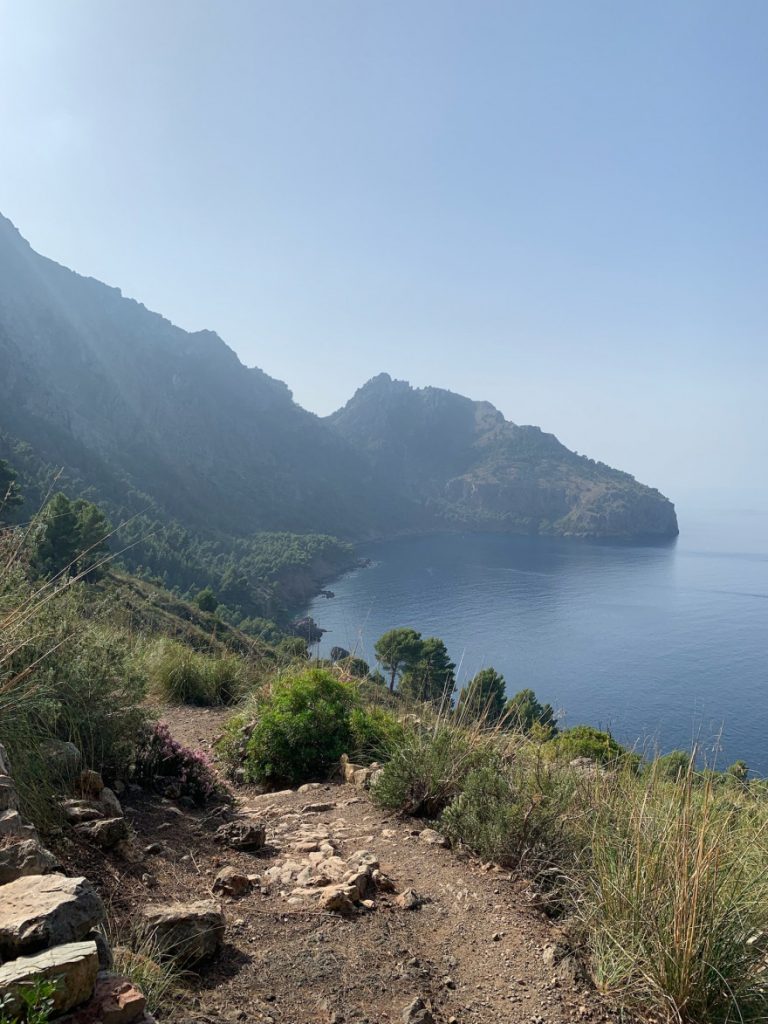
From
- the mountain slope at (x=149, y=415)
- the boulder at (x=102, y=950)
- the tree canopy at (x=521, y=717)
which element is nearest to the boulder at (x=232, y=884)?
the boulder at (x=102, y=950)

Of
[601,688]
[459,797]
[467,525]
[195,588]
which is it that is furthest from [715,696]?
[467,525]

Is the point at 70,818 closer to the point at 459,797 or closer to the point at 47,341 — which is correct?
the point at 459,797

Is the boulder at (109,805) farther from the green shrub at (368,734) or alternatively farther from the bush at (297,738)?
the green shrub at (368,734)

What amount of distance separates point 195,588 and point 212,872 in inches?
3150

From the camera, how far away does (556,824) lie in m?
3.95

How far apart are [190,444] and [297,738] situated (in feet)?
504

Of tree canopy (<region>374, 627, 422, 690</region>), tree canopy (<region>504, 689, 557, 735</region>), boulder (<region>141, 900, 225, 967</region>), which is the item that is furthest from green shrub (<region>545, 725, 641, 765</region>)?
tree canopy (<region>374, 627, 422, 690</region>)

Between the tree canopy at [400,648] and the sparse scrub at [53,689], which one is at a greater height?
the sparse scrub at [53,689]

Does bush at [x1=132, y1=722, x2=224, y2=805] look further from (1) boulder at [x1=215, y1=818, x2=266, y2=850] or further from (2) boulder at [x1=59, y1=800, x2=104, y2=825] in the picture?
(2) boulder at [x1=59, y1=800, x2=104, y2=825]

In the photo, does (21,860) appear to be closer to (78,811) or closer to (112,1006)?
(112,1006)

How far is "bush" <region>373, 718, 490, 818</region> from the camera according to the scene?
4879mm

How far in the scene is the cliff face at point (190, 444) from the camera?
112 m

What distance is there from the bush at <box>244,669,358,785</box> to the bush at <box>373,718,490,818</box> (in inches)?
47.9

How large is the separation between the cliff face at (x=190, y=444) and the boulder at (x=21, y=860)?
3715 inches
